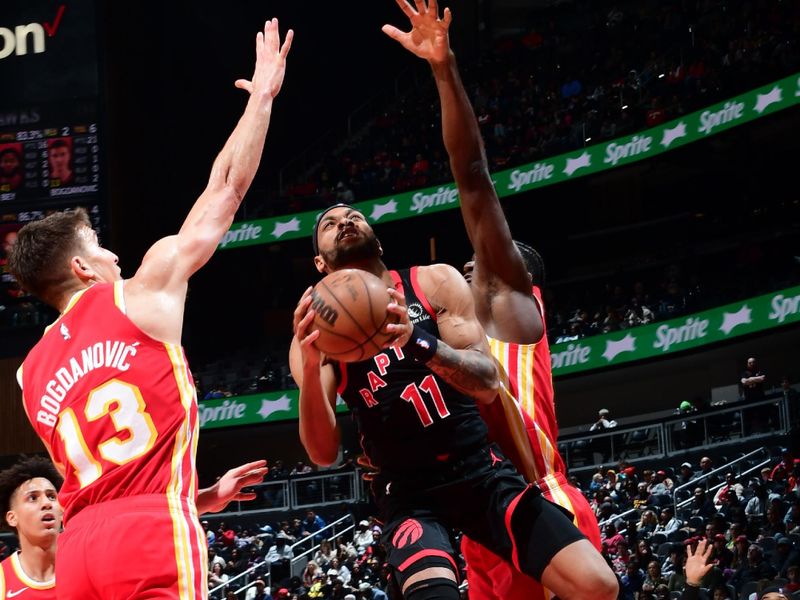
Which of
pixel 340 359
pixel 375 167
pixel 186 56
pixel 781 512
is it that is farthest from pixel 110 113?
pixel 340 359

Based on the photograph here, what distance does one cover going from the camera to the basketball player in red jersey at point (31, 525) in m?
5.70

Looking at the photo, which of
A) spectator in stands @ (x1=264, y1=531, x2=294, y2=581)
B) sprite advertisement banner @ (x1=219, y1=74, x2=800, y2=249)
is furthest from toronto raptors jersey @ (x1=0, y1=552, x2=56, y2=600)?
sprite advertisement banner @ (x1=219, y1=74, x2=800, y2=249)

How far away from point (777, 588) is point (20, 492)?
7.31 meters

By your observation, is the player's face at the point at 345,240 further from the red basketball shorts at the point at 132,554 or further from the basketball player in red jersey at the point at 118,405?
the red basketball shorts at the point at 132,554

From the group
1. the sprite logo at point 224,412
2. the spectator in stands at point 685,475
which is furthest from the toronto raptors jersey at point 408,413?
the sprite logo at point 224,412

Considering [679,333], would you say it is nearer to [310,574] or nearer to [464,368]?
[310,574]

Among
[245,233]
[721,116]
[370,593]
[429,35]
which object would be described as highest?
[721,116]

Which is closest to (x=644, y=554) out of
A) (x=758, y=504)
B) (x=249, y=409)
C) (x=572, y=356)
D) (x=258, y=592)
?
Result: (x=758, y=504)

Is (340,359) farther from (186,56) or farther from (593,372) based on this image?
(186,56)

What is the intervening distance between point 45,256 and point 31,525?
2092 millimetres

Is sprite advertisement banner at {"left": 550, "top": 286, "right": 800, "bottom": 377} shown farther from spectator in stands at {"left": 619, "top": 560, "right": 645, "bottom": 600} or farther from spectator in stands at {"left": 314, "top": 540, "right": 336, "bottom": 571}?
spectator in stands at {"left": 619, "top": 560, "right": 645, "bottom": 600}

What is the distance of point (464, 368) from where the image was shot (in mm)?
4566

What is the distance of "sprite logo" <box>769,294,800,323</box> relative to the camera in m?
20.7

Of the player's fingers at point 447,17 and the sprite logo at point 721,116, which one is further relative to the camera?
the sprite logo at point 721,116
